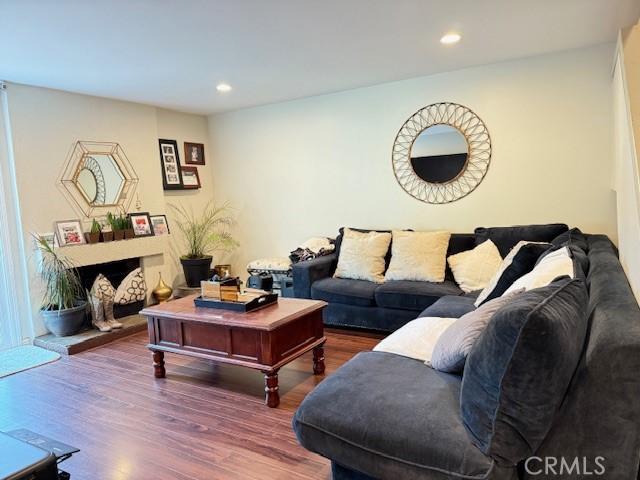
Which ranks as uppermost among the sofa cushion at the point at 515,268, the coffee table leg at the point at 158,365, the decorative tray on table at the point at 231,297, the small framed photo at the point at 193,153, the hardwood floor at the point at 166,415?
the small framed photo at the point at 193,153

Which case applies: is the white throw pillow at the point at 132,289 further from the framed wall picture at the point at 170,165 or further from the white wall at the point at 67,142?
the framed wall picture at the point at 170,165

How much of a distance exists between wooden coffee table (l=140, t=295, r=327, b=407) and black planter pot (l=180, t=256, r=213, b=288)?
78.8 inches

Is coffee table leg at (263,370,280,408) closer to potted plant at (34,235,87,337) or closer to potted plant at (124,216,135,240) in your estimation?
potted plant at (34,235,87,337)

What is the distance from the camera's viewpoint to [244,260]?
5875 millimetres

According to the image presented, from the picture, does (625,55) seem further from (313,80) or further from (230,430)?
(230,430)

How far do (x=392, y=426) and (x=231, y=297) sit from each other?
6.11 ft

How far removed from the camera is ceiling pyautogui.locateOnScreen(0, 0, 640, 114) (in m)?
2.60

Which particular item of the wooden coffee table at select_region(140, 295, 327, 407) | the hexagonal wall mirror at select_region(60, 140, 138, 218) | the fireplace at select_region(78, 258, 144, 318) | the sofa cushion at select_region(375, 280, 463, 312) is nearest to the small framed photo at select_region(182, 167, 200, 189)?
the hexagonal wall mirror at select_region(60, 140, 138, 218)

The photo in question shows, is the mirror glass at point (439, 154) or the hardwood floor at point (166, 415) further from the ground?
the mirror glass at point (439, 154)

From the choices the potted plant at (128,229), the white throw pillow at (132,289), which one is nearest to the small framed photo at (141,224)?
the potted plant at (128,229)

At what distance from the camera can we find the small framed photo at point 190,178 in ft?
18.6

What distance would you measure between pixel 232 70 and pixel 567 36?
2.72 metres

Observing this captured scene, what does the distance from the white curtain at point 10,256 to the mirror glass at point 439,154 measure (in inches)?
151

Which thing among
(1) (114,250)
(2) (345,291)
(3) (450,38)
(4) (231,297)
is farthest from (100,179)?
(3) (450,38)
